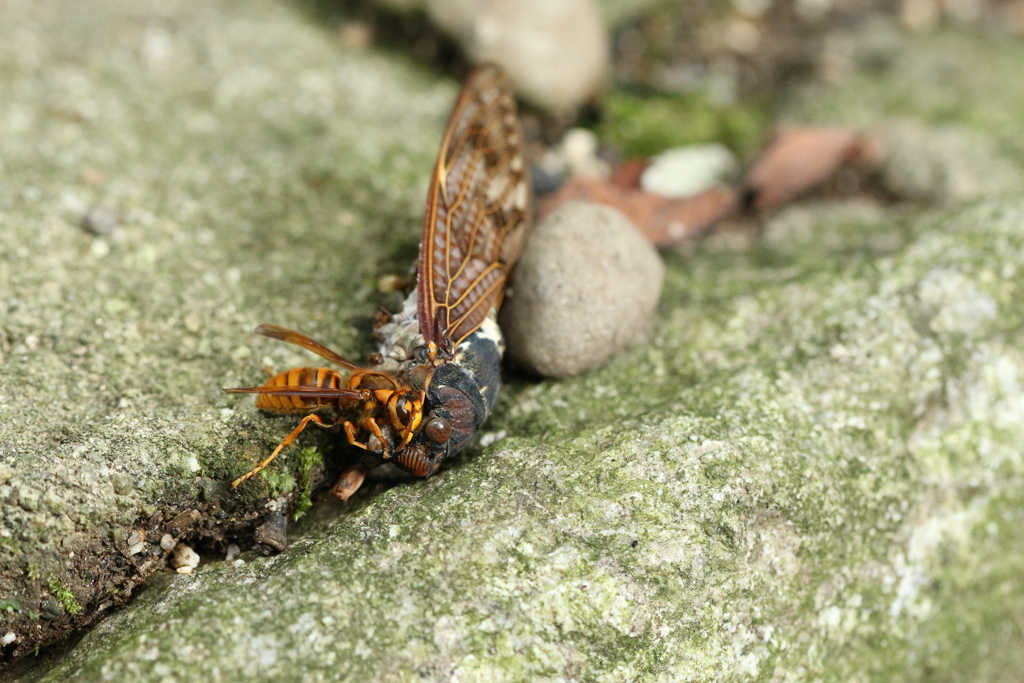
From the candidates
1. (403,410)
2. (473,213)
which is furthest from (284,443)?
(473,213)

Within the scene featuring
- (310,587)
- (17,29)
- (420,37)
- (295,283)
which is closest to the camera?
(310,587)

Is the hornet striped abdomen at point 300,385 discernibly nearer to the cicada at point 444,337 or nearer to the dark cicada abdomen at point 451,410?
the cicada at point 444,337

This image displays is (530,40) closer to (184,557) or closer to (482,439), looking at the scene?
(482,439)

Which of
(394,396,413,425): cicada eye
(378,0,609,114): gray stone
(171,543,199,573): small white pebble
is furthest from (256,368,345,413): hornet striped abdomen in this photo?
(378,0,609,114): gray stone

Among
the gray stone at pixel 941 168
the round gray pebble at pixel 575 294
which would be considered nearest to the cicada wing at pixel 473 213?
the round gray pebble at pixel 575 294

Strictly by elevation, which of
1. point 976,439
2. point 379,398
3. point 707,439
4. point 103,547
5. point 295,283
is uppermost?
point 976,439

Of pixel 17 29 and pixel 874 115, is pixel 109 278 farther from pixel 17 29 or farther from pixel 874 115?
pixel 874 115

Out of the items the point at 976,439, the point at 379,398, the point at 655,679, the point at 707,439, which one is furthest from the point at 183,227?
the point at 976,439
